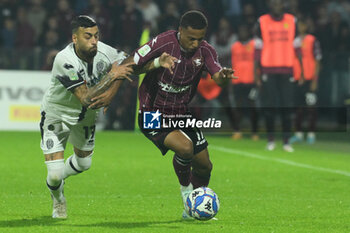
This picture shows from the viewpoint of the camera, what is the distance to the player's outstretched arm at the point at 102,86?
25.4 feet

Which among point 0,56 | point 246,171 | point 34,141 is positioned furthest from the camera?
point 0,56

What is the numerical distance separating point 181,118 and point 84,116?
35.4 inches

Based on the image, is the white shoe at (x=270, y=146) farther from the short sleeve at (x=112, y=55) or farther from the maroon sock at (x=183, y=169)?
the short sleeve at (x=112, y=55)

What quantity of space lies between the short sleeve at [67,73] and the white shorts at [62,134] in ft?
1.70

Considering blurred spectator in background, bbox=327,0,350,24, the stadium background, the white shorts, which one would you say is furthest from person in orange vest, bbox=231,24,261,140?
the white shorts

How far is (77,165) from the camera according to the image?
28.8ft

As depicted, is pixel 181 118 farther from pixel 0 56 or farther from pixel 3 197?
pixel 0 56

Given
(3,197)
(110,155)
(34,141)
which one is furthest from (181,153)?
(34,141)

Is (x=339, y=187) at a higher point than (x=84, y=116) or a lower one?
lower

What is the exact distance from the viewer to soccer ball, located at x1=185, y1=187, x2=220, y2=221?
791 centimetres

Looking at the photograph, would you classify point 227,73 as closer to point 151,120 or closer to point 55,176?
point 151,120

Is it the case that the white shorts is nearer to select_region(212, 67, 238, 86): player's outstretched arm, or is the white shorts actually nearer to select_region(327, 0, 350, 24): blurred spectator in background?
select_region(212, 67, 238, 86): player's outstretched arm

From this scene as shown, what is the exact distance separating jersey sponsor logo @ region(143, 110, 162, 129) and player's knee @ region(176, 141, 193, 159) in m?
0.34

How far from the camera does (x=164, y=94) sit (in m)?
8.55
